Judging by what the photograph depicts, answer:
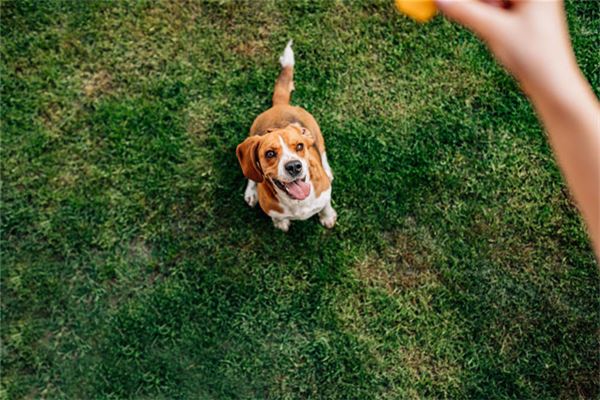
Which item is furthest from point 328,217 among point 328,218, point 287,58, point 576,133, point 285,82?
point 576,133

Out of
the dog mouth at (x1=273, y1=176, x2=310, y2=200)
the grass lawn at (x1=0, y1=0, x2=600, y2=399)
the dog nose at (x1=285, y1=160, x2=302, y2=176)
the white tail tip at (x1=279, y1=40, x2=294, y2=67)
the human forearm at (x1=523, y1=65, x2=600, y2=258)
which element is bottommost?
the grass lawn at (x1=0, y1=0, x2=600, y2=399)

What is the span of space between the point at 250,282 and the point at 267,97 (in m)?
1.48

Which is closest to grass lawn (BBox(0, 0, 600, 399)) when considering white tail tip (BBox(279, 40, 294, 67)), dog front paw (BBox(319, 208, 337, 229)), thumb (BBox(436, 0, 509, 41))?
dog front paw (BBox(319, 208, 337, 229))

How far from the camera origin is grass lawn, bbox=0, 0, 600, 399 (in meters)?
4.00

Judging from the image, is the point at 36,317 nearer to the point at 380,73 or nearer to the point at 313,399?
the point at 313,399

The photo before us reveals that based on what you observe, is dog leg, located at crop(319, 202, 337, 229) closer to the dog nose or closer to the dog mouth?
the dog mouth

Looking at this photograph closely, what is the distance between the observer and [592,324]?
388cm

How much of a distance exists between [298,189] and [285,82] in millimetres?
1091

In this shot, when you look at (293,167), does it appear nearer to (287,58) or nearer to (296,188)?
(296,188)

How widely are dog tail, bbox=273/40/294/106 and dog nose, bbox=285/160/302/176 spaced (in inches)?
39.4

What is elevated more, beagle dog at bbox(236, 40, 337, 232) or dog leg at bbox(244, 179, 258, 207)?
beagle dog at bbox(236, 40, 337, 232)

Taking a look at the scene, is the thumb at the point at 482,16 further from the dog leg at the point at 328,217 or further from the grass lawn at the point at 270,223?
the grass lawn at the point at 270,223

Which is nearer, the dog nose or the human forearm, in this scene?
the human forearm

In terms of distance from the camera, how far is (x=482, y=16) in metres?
0.84
